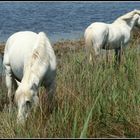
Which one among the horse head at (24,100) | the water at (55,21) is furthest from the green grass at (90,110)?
the water at (55,21)

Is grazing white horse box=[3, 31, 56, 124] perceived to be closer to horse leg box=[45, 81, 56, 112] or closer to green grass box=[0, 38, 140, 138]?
horse leg box=[45, 81, 56, 112]

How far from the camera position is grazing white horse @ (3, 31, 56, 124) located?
485cm

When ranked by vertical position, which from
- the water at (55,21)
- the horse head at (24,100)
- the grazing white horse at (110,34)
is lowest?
the water at (55,21)

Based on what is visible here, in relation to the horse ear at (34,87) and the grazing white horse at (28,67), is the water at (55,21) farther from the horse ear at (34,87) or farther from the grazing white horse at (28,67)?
the horse ear at (34,87)

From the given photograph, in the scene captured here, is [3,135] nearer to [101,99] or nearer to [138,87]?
[101,99]

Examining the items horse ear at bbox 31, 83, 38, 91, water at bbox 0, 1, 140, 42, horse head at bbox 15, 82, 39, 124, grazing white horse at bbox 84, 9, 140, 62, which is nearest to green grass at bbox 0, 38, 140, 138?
horse head at bbox 15, 82, 39, 124

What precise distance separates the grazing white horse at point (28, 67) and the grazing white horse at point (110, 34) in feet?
10.5

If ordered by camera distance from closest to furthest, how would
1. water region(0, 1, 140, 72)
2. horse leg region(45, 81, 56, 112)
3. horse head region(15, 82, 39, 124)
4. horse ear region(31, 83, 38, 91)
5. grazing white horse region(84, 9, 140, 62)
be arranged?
horse head region(15, 82, 39, 124)
horse ear region(31, 83, 38, 91)
horse leg region(45, 81, 56, 112)
grazing white horse region(84, 9, 140, 62)
water region(0, 1, 140, 72)

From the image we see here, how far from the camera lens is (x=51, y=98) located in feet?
18.7

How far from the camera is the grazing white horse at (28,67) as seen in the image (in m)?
4.85

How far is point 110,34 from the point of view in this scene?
11234 mm

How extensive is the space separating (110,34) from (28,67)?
6223 millimetres

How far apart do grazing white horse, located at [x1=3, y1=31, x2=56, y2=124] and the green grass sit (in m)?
0.13

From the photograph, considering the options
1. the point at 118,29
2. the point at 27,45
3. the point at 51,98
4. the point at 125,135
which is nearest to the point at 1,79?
the point at 27,45
